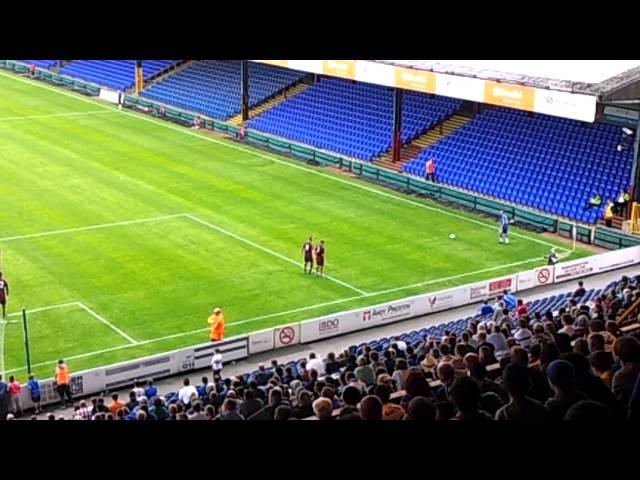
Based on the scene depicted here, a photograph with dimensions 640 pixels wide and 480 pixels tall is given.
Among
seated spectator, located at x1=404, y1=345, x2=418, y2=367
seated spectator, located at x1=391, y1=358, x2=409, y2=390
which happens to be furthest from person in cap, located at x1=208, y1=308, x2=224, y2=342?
seated spectator, located at x1=391, y1=358, x2=409, y2=390

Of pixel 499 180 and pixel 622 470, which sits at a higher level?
pixel 622 470

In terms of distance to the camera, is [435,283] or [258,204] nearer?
[435,283]

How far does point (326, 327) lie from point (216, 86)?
33.7 metres

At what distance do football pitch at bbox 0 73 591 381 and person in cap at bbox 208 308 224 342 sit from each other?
843mm

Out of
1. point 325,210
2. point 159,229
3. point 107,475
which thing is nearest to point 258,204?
point 325,210

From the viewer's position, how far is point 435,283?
28.8 m

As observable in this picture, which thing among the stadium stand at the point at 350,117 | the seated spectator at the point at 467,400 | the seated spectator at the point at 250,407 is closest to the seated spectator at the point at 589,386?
the seated spectator at the point at 467,400

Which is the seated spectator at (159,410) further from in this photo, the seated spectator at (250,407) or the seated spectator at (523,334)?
the seated spectator at (523,334)

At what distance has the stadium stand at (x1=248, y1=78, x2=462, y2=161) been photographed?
4459cm
